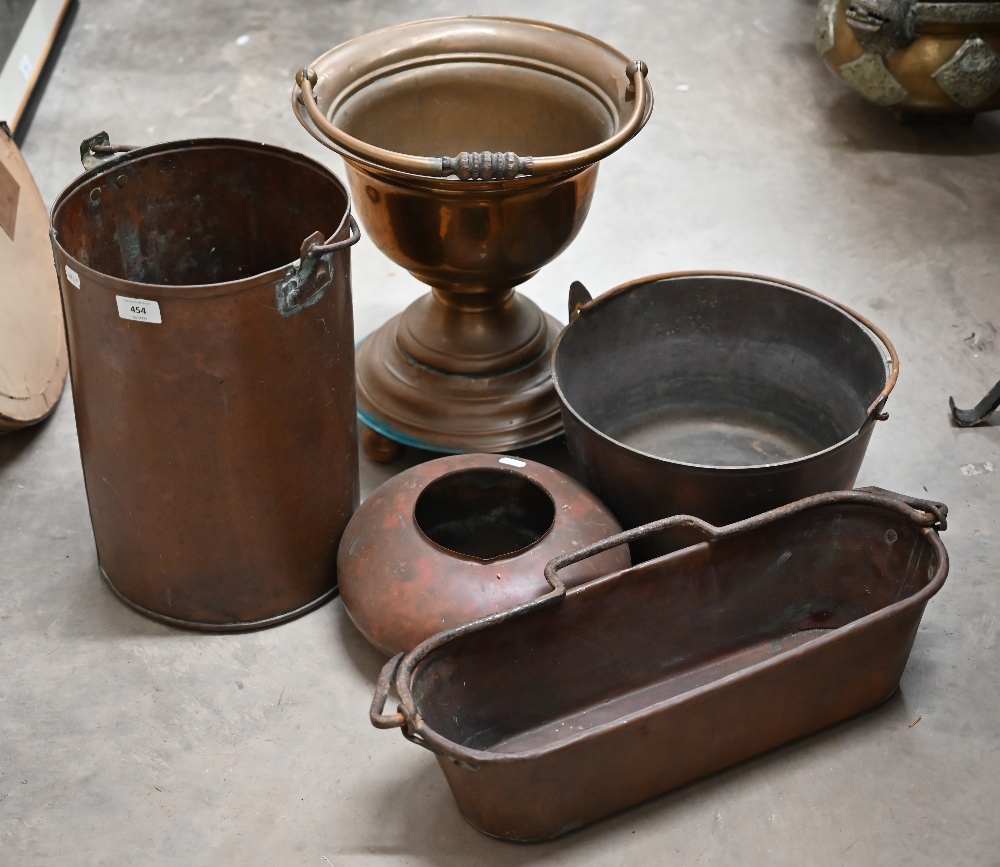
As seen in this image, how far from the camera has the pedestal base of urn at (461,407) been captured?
2.84m

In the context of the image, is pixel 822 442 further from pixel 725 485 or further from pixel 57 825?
pixel 57 825

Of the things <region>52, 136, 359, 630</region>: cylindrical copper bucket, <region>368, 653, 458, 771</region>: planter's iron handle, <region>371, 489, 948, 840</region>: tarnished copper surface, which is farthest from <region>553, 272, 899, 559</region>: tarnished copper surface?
<region>368, 653, 458, 771</region>: planter's iron handle

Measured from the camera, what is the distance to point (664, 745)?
204 cm

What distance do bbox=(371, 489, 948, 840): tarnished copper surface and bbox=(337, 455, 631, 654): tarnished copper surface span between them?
0.34 ft

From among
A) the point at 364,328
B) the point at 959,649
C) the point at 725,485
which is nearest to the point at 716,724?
the point at 725,485

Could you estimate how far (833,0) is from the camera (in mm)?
4172

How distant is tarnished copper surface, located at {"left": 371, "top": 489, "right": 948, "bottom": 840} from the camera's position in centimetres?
199

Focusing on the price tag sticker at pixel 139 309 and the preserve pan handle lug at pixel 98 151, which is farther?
the preserve pan handle lug at pixel 98 151

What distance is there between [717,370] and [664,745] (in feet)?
3.89

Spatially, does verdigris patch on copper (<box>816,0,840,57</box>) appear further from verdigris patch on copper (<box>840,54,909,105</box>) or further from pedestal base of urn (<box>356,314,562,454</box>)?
pedestal base of urn (<box>356,314,562,454</box>)

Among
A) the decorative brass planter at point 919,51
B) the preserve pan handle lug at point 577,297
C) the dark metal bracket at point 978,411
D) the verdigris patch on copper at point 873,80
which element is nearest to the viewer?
the preserve pan handle lug at point 577,297

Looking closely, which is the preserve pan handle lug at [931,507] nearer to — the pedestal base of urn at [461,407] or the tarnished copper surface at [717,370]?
the tarnished copper surface at [717,370]

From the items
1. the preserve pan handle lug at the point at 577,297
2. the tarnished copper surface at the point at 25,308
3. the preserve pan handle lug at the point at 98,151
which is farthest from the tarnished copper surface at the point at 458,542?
the tarnished copper surface at the point at 25,308

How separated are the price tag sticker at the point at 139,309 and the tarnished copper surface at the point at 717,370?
34.2 inches
